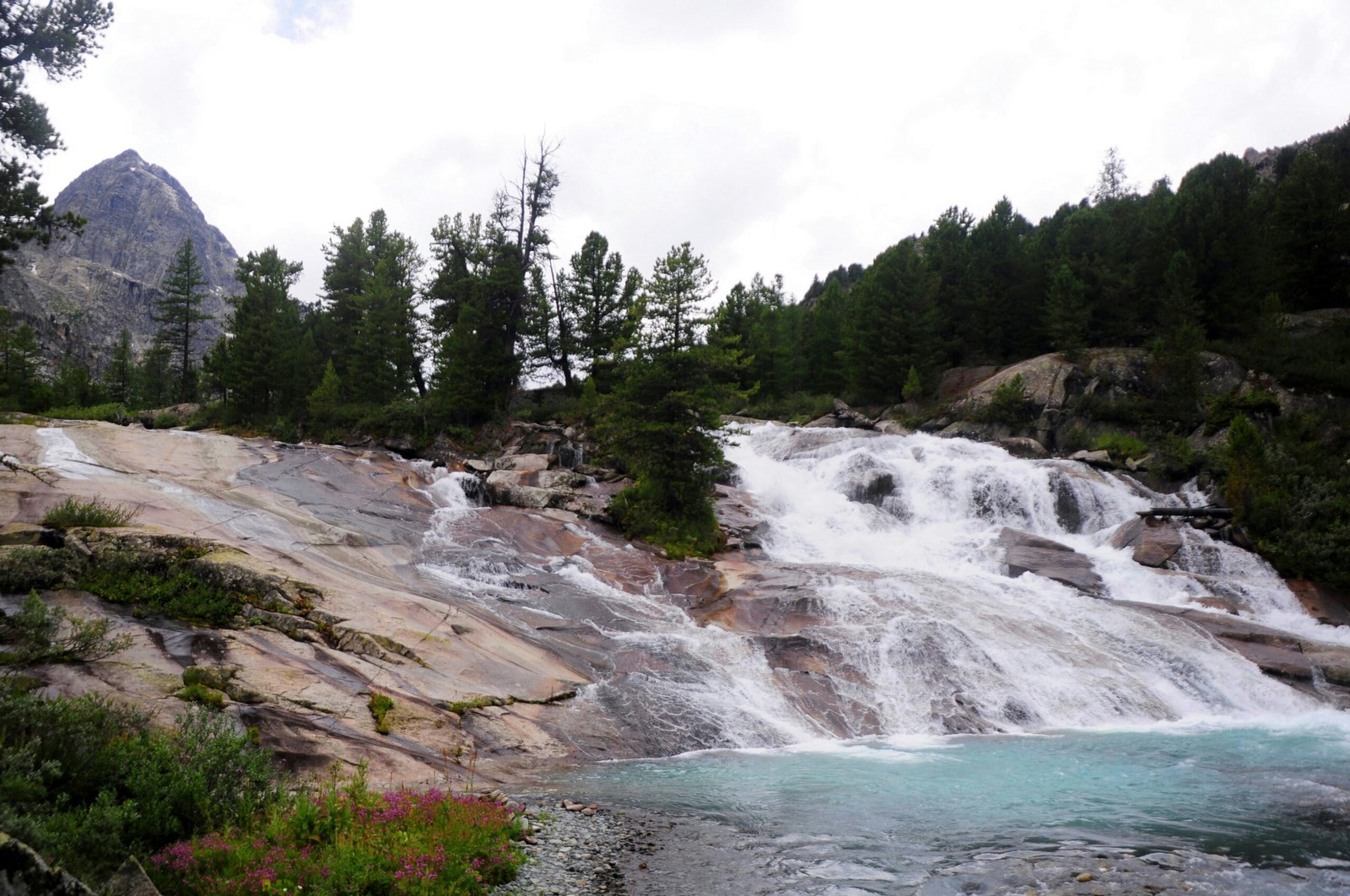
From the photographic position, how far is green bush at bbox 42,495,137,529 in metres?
12.3

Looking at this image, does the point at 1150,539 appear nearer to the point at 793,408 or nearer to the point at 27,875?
the point at 27,875

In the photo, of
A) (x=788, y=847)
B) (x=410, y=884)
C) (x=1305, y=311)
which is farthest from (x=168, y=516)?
(x=1305, y=311)

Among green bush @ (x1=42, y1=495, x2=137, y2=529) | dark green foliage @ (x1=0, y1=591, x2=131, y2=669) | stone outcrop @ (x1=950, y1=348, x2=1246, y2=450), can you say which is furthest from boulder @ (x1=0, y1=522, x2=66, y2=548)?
stone outcrop @ (x1=950, y1=348, x2=1246, y2=450)

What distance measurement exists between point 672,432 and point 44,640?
62.8 feet

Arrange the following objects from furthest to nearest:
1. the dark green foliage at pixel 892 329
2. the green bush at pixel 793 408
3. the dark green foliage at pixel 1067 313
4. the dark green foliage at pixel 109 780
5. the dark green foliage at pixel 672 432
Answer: the green bush at pixel 793 408, the dark green foliage at pixel 892 329, the dark green foliage at pixel 1067 313, the dark green foliage at pixel 672 432, the dark green foliage at pixel 109 780

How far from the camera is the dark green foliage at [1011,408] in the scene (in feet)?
135

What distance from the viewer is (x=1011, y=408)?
41.4m

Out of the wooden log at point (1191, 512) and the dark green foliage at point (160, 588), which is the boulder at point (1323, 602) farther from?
the dark green foliage at point (160, 588)

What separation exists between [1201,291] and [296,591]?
52.0 meters

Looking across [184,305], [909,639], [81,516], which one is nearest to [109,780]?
[81,516]

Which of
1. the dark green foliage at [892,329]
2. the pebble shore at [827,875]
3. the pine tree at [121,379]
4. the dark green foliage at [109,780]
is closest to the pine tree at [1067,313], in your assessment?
the dark green foliage at [892,329]

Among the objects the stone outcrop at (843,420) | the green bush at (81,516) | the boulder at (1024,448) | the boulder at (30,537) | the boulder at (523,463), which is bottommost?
the boulder at (30,537)

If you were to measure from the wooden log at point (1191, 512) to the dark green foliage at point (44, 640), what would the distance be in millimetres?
29273

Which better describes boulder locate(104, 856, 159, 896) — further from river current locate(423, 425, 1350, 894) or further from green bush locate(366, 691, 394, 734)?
green bush locate(366, 691, 394, 734)
